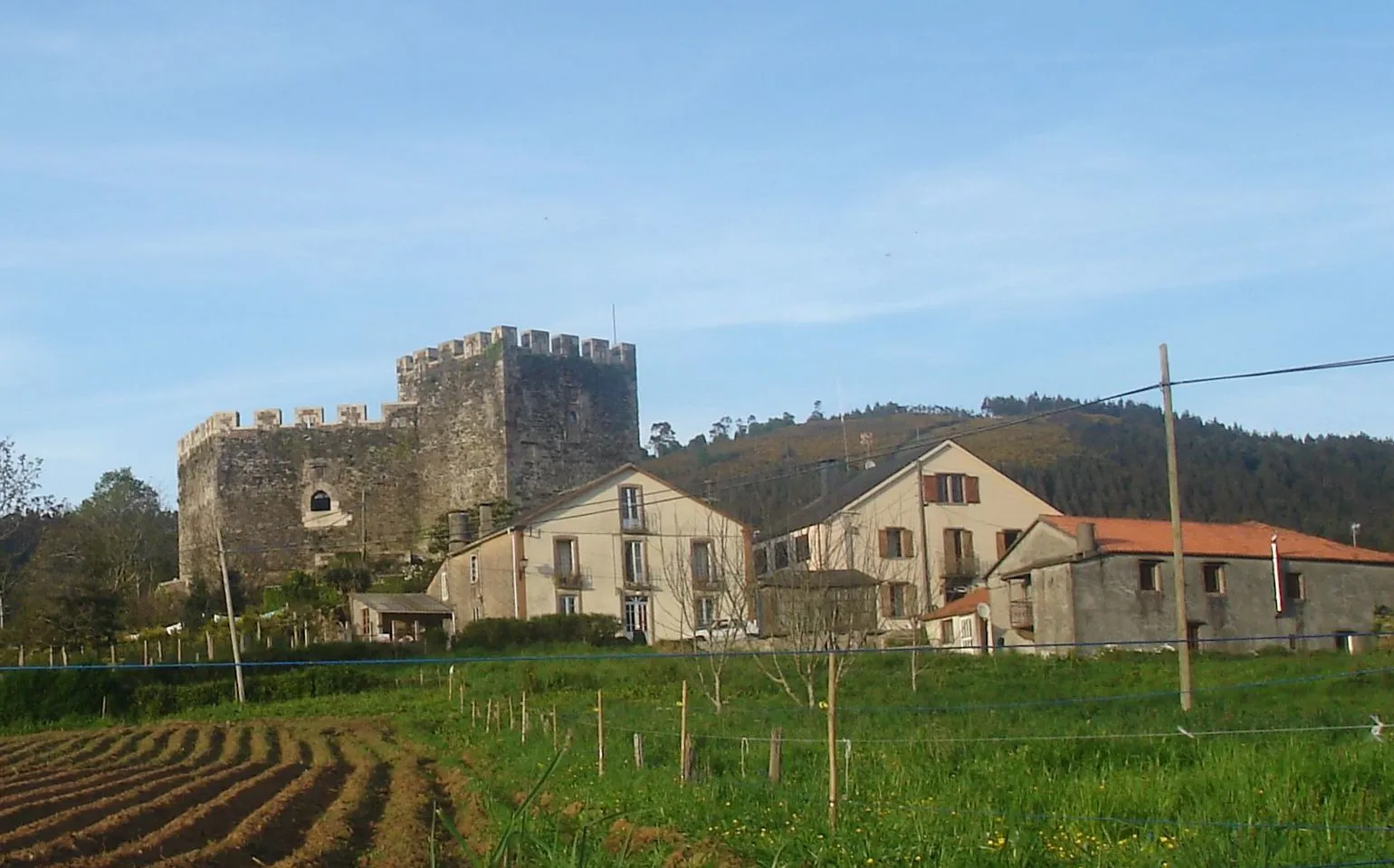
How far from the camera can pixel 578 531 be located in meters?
45.6

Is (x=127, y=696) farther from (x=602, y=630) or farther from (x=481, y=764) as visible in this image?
(x=481, y=764)

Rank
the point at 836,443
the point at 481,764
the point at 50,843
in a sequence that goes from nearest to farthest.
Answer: the point at 50,843 < the point at 481,764 < the point at 836,443

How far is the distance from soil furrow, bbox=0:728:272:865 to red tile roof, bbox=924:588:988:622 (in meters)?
22.7

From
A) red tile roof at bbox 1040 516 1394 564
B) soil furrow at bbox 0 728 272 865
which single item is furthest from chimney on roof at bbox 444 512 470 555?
soil furrow at bbox 0 728 272 865

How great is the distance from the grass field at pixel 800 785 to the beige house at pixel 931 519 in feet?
56.0

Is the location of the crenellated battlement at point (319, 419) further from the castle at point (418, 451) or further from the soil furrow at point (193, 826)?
the soil furrow at point (193, 826)

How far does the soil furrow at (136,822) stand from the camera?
454 inches

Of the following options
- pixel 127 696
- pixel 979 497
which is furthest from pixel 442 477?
pixel 127 696

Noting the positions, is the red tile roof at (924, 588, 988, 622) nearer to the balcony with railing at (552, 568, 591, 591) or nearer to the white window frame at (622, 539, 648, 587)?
the white window frame at (622, 539, 648, 587)

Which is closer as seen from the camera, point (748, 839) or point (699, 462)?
point (748, 839)

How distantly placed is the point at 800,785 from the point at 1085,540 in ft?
80.0

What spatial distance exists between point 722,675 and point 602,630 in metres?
10.2

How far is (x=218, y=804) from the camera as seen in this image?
1502cm

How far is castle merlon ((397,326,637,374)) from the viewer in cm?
5503
